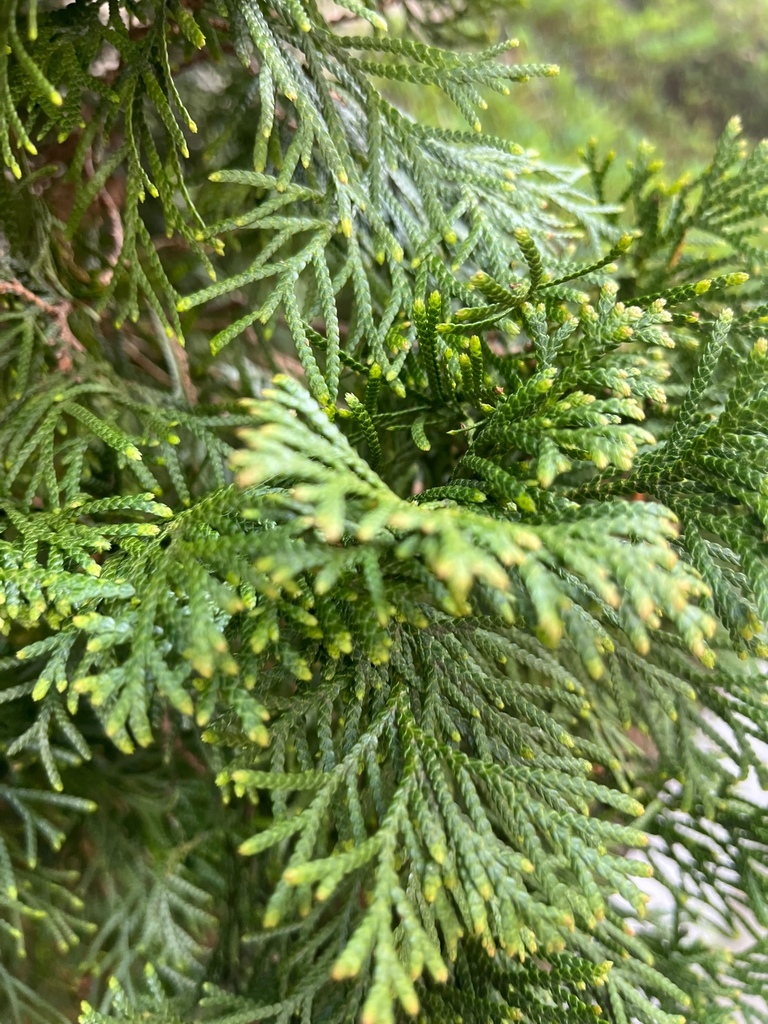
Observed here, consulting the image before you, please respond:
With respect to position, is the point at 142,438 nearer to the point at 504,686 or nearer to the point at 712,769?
the point at 504,686

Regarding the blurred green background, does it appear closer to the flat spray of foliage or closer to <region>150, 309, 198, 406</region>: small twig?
the flat spray of foliage

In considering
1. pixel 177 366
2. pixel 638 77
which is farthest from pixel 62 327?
pixel 638 77

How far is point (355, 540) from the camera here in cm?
111

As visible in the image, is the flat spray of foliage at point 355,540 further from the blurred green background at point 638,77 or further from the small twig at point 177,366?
the blurred green background at point 638,77

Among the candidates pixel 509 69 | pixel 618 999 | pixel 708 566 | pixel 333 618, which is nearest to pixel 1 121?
pixel 509 69

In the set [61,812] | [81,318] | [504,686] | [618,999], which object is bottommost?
[618,999]

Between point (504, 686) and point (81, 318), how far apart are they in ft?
4.31

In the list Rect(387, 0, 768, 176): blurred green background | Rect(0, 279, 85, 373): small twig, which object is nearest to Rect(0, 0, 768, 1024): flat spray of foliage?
Rect(0, 279, 85, 373): small twig

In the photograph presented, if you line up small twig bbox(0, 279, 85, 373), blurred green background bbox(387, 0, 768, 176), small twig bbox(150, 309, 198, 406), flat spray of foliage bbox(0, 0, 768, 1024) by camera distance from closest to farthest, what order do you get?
1. flat spray of foliage bbox(0, 0, 768, 1024)
2. small twig bbox(0, 279, 85, 373)
3. small twig bbox(150, 309, 198, 406)
4. blurred green background bbox(387, 0, 768, 176)

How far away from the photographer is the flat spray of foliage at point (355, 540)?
3.23 feet

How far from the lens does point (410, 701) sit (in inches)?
49.3

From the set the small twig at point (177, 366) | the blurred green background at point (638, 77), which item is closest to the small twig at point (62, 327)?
the small twig at point (177, 366)

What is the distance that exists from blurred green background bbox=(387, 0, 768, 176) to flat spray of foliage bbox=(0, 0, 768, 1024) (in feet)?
5.62

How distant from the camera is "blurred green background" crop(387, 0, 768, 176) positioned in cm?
328
